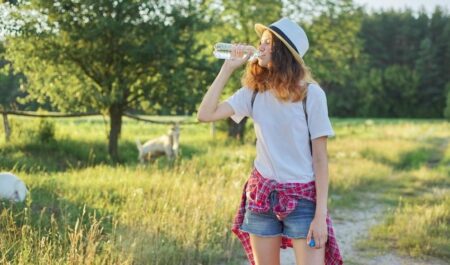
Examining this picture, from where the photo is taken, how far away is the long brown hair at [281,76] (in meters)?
3.09

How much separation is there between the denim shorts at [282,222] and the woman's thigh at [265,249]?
38 mm

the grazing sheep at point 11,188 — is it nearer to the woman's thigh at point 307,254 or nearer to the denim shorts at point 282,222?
the denim shorts at point 282,222

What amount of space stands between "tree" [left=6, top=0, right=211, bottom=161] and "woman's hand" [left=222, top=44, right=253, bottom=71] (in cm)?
871

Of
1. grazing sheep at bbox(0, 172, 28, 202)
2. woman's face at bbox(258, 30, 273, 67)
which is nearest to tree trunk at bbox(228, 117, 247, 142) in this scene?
grazing sheep at bbox(0, 172, 28, 202)

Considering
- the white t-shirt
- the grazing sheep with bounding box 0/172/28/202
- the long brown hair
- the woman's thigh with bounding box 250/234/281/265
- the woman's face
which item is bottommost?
the grazing sheep with bounding box 0/172/28/202

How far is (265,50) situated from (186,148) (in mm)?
13329

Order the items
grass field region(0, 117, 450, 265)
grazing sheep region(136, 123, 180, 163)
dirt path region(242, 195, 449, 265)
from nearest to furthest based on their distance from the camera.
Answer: grass field region(0, 117, 450, 265)
dirt path region(242, 195, 449, 265)
grazing sheep region(136, 123, 180, 163)

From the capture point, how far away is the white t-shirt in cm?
308

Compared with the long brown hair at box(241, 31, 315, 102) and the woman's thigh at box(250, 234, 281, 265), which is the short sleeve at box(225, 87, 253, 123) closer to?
the long brown hair at box(241, 31, 315, 102)

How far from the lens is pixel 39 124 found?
14.1 meters

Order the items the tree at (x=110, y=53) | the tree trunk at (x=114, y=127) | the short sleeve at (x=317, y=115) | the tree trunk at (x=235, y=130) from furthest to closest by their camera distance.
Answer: the tree trunk at (x=235, y=130), the tree trunk at (x=114, y=127), the tree at (x=110, y=53), the short sleeve at (x=317, y=115)

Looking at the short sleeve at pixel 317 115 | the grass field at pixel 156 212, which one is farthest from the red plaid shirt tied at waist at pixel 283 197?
the grass field at pixel 156 212

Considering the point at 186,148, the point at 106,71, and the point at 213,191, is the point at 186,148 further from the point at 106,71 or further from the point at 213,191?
the point at 213,191

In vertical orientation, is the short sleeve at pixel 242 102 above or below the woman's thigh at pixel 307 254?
above
